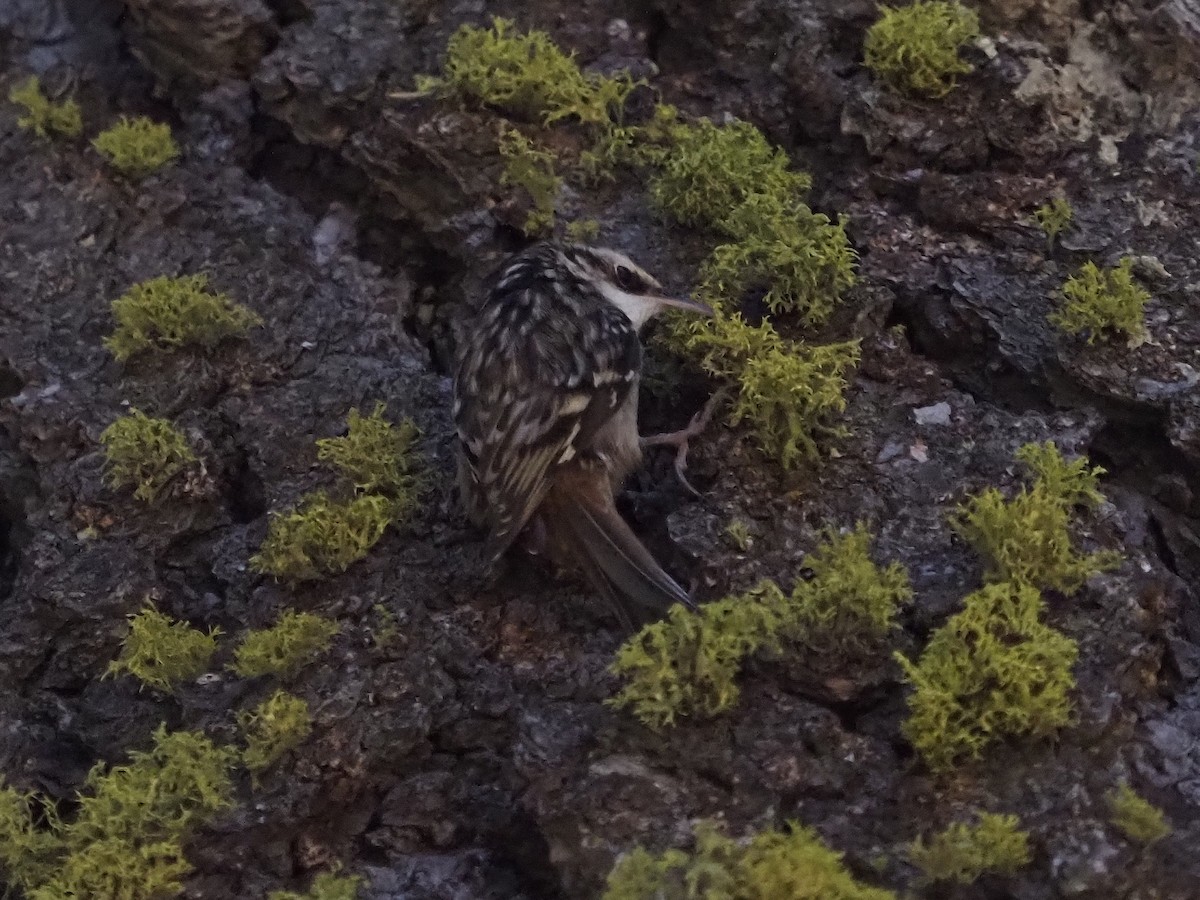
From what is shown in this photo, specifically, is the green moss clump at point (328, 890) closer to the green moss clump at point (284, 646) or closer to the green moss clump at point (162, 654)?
the green moss clump at point (284, 646)

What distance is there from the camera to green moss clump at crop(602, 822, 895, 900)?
1615 mm

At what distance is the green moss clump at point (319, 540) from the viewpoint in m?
2.19

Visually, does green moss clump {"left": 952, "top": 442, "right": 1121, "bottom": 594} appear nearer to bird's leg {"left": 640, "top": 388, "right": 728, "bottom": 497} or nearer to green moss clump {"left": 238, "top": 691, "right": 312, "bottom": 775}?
bird's leg {"left": 640, "top": 388, "right": 728, "bottom": 497}

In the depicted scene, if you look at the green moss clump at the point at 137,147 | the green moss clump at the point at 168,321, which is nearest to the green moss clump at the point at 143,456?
the green moss clump at the point at 168,321

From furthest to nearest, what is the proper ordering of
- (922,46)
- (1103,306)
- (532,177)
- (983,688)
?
1. (532,177)
2. (922,46)
3. (1103,306)
4. (983,688)

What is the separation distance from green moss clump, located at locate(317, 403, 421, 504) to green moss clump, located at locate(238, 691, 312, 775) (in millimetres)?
450

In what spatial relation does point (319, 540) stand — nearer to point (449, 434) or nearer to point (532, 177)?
point (449, 434)

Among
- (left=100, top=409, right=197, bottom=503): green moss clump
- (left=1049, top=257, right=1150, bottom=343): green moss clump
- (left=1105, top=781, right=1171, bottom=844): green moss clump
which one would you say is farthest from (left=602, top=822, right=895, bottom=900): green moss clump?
(left=100, top=409, right=197, bottom=503): green moss clump

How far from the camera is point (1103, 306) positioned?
2184 millimetres

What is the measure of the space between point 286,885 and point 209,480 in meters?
0.79

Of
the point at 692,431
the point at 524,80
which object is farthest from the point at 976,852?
the point at 524,80

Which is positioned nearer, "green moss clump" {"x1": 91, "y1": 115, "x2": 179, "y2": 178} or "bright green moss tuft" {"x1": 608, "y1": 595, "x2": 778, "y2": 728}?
"bright green moss tuft" {"x1": 608, "y1": 595, "x2": 778, "y2": 728}

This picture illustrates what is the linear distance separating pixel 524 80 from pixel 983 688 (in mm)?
1571

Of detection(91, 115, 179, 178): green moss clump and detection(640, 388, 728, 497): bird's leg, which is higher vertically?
detection(91, 115, 179, 178): green moss clump
